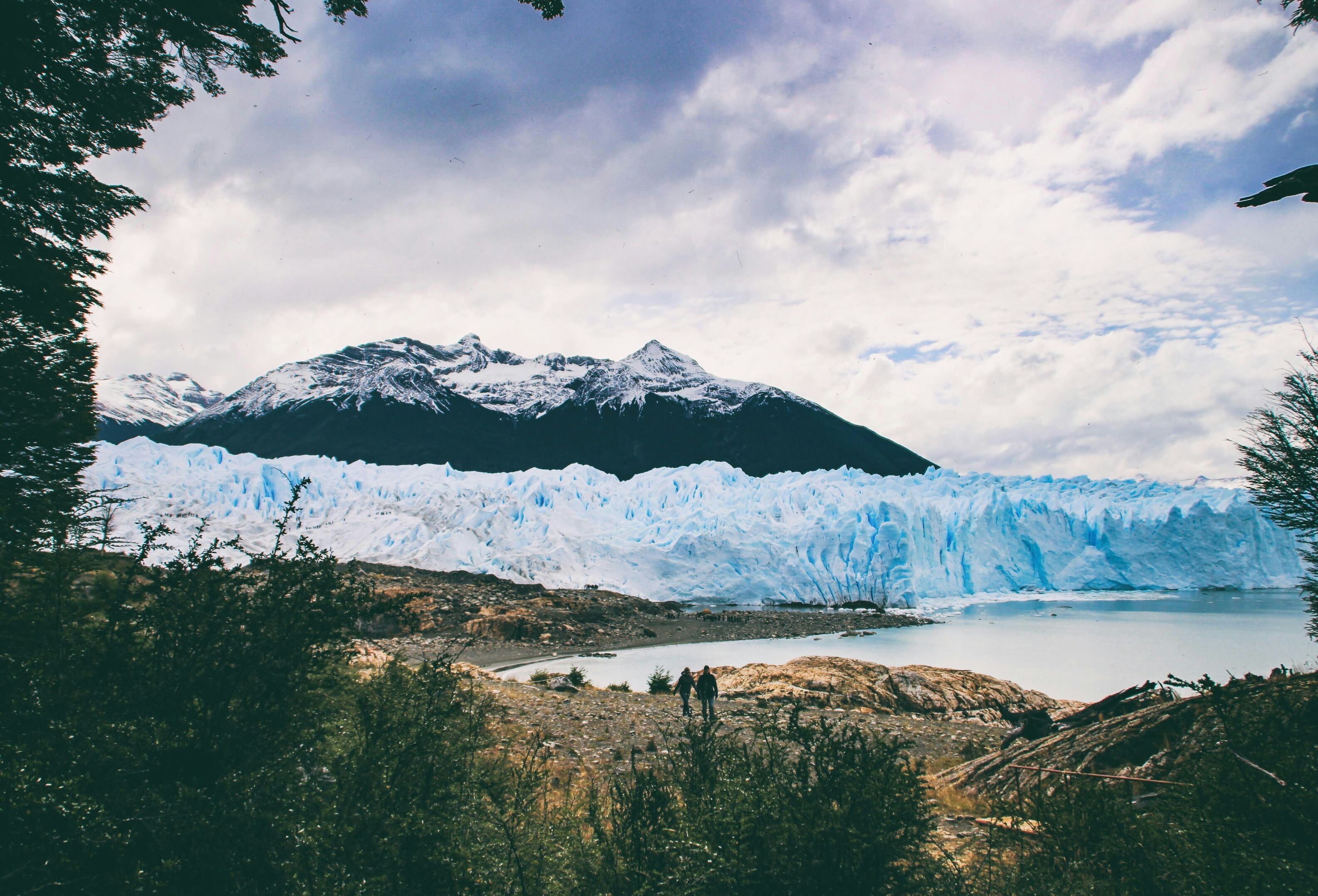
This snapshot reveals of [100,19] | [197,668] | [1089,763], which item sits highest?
[100,19]

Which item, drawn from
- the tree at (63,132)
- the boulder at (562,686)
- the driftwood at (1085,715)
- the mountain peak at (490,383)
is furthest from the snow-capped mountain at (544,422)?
the tree at (63,132)

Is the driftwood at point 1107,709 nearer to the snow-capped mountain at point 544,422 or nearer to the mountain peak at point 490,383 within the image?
the snow-capped mountain at point 544,422

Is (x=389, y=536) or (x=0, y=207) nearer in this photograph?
(x=0, y=207)

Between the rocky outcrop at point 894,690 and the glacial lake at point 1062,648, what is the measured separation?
3.52m

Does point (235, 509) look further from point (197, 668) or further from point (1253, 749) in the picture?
point (1253, 749)

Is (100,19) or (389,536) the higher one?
(100,19)

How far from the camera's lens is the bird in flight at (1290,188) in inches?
112

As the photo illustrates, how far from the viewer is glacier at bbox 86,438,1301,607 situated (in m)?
38.1

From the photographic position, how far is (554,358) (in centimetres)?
15538

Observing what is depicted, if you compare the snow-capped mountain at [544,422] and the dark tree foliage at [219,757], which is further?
the snow-capped mountain at [544,422]

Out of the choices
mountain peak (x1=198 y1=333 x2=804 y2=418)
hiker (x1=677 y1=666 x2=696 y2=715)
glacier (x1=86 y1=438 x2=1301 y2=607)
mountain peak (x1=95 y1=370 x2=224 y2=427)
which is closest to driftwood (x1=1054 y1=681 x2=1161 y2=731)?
hiker (x1=677 y1=666 x2=696 y2=715)

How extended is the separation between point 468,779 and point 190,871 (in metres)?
1.77

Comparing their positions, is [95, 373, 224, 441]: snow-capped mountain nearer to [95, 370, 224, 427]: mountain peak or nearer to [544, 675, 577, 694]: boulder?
[95, 370, 224, 427]: mountain peak

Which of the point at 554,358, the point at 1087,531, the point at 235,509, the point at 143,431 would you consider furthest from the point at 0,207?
the point at 143,431
